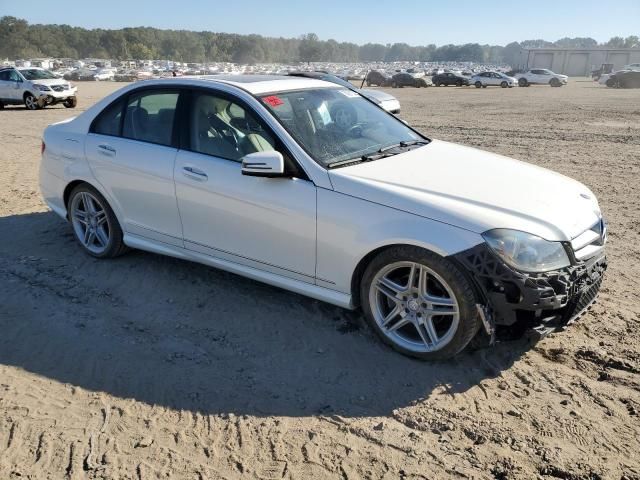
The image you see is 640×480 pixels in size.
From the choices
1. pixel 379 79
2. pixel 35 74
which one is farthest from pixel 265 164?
pixel 379 79

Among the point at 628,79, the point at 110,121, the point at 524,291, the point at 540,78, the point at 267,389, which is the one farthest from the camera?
the point at 540,78

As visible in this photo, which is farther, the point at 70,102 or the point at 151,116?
the point at 70,102

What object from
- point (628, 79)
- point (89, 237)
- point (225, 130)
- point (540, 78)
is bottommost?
point (540, 78)

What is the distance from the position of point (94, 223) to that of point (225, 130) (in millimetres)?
1847

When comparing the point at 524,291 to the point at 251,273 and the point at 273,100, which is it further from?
the point at 273,100

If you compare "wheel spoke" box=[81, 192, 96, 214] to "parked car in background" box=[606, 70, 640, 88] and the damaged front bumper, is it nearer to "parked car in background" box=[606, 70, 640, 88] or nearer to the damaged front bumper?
the damaged front bumper

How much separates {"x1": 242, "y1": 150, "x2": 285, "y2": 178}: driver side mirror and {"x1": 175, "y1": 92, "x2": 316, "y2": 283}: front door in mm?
144

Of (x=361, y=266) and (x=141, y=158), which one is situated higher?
(x=141, y=158)

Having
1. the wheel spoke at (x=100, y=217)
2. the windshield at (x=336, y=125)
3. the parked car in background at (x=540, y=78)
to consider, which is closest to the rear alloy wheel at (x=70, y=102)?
the wheel spoke at (x=100, y=217)

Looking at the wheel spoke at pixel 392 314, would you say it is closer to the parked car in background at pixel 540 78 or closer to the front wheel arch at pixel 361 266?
the front wheel arch at pixel 361 266

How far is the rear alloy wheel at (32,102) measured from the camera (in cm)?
2105

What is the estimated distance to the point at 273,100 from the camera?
4.16m

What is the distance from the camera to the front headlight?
3.14 meters

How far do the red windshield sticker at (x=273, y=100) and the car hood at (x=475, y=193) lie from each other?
32.1 inches
